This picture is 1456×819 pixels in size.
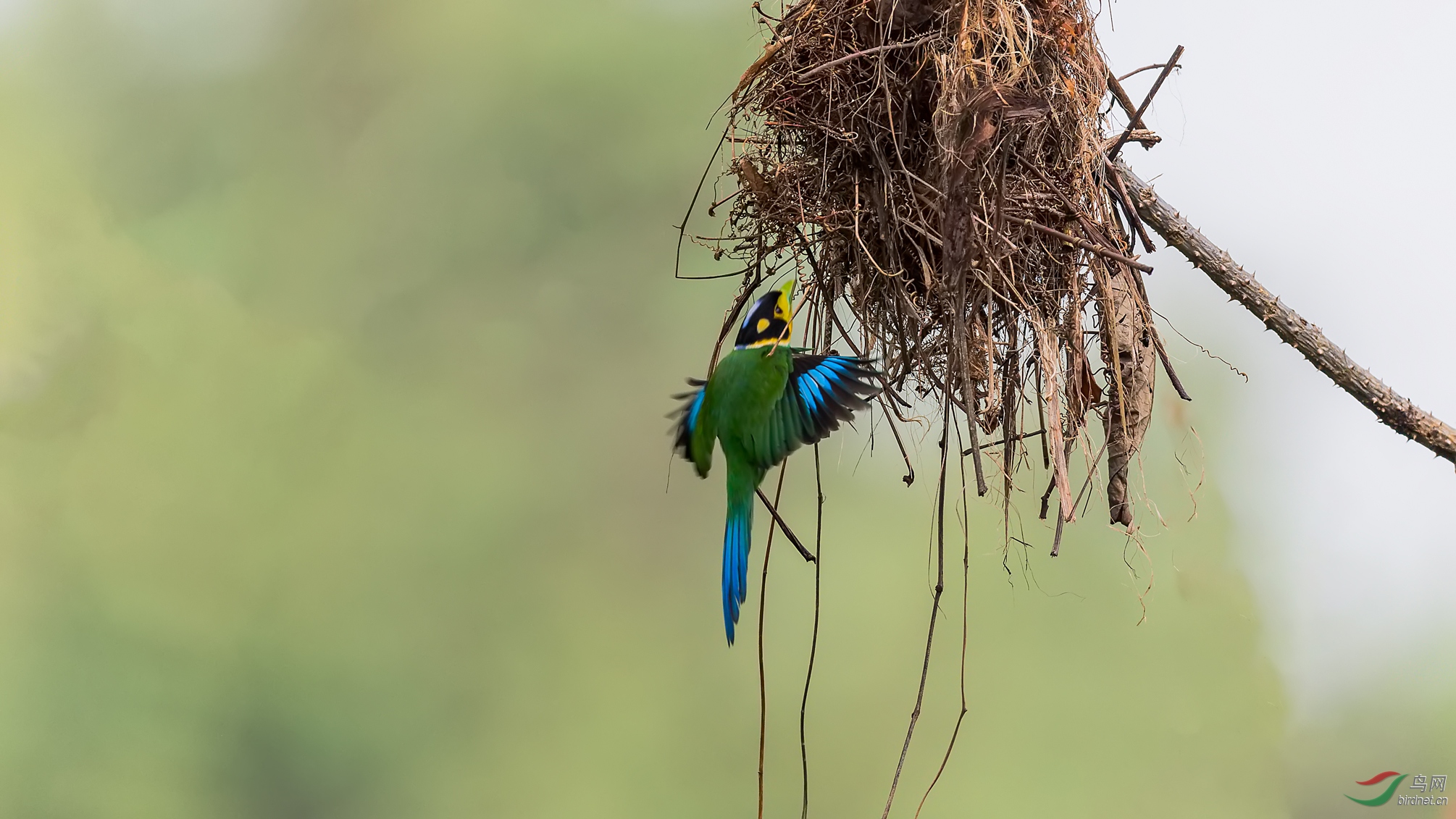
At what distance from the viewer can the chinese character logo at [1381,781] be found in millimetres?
2738

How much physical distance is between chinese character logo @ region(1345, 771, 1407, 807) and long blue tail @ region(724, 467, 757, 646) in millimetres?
2311

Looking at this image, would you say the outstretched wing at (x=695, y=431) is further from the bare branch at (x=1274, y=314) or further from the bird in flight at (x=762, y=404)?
the bare branch at (x=1274, y=314)

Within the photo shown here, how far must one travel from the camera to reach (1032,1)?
118 cm

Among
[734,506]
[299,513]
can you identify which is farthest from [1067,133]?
[299,513]

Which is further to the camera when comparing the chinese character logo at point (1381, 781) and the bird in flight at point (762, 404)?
the chinese character logo at point (1381, 781)

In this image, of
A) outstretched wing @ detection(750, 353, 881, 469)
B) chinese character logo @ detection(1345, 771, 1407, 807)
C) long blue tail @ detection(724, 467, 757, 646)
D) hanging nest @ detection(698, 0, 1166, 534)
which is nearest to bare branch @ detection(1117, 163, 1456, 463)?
hanging nest @ detection(698, 0, 1166, 534)

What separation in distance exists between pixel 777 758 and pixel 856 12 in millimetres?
2267

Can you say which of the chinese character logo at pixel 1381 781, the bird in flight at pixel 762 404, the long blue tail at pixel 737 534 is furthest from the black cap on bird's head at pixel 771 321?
the chinese character logo at pixel 1381 781

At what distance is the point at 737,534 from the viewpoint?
1.35 metres

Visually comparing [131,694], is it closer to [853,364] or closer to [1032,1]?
[853,364]

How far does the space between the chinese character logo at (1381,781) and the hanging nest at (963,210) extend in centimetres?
217

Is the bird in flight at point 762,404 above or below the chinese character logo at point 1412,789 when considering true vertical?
above

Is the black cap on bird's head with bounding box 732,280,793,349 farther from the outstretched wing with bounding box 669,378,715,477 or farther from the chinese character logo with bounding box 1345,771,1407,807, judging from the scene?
the chinese character logo with bounding box 1345,771,1407,807

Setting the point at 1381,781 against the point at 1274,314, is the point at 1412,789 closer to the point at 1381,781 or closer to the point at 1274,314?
the point at 1381,781
